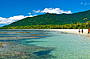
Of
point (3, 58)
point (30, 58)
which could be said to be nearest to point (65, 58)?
point (30, 58)

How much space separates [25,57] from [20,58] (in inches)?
30.3

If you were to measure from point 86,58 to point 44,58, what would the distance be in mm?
4380

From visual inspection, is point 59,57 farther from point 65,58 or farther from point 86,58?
point 86,58

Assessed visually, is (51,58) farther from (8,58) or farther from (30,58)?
(8,58)

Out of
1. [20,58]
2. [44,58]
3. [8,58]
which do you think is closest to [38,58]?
[44,58]

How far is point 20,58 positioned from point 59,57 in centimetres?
418

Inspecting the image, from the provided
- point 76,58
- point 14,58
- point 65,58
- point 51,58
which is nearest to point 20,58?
point 14,58

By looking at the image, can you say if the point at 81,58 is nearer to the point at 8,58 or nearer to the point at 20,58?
the point at 20,58

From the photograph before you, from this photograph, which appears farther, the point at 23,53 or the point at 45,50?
the point at 45,50

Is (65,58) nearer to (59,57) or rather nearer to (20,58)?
(59,57)

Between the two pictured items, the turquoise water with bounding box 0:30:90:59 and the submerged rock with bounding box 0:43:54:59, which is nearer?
the submerged rock with bounding box 0:43:54:59

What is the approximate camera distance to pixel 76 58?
18578 mm

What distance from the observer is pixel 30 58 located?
18.5m

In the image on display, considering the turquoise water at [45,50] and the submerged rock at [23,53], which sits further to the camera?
the turquoise water at [45,50]
